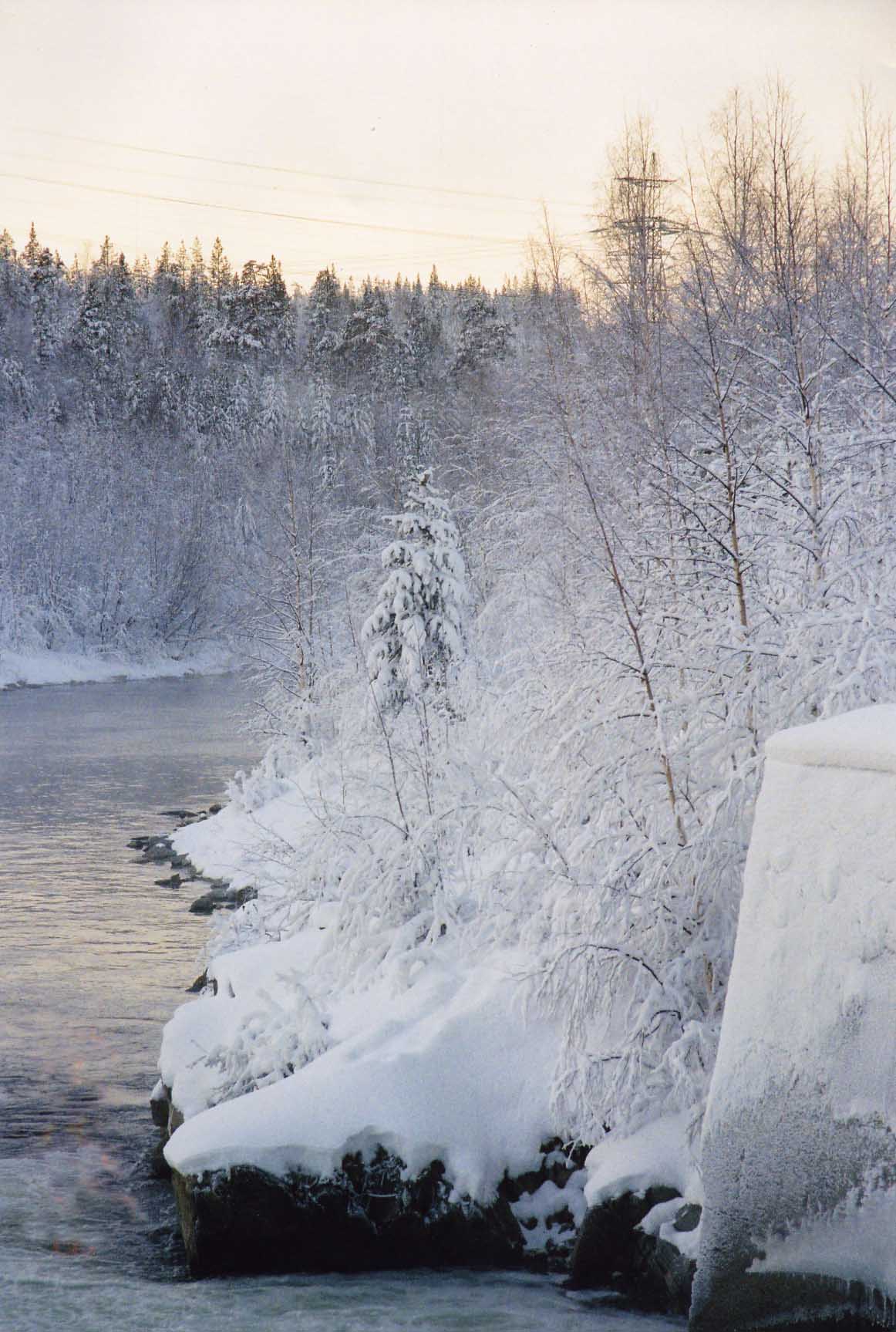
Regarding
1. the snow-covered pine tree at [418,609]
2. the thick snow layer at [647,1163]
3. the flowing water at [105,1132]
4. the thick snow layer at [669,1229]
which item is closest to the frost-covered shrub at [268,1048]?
the flowing water at [105,1132]

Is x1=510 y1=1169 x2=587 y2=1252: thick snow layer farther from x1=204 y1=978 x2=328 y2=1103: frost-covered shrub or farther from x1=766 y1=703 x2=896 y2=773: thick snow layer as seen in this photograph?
x1=766 y1=703 x2=896 y2=773: thick snow layer

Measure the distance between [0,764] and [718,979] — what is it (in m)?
21.7

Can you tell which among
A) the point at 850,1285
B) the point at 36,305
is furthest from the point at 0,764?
the point at 36,305

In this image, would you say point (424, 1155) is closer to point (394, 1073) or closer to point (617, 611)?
point (394, 1073)

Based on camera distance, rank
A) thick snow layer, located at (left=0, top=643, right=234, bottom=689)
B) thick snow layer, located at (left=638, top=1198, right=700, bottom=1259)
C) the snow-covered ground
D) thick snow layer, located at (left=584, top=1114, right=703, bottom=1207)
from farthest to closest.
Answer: thick snow layer, located at (left=0, top=643, right=234, bottom=689) < the snow-covered ground < thick snow layer, located at (left=584, top=1114, right=703, bottom=1207) < thick snow layer, located at (left=638, top=1198, right=700, bottom=1259)

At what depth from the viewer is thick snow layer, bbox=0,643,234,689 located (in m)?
45.7

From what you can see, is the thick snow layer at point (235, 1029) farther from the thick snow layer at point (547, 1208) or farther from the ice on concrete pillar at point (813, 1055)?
the ice on concrete pillar at point (813, 1055)

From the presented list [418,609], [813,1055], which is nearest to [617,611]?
[813,1055]

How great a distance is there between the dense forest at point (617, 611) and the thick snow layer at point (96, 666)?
7.17 m

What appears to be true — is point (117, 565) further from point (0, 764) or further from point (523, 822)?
point (523, 822)

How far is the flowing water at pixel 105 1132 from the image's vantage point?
22.6 feet

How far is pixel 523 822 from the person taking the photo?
8.35m

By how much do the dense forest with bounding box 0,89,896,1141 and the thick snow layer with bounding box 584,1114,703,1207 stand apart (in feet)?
0.38

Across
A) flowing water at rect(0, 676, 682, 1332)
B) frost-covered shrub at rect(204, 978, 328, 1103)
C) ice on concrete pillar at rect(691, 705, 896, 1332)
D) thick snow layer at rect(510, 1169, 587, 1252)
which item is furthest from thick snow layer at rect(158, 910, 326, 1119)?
ice on concrete pillar at rect(691, 705, 896, 1332)
